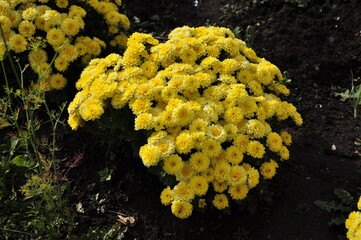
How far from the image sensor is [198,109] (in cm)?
289

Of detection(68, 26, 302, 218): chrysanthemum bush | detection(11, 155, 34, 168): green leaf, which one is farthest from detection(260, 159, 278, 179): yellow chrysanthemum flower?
detection(11, 155, 34, 168): green leaf

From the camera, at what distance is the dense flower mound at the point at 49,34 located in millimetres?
3693

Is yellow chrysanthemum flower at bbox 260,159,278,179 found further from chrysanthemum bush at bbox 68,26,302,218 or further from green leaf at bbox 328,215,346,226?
green leaf at bbox 328,215,346,226

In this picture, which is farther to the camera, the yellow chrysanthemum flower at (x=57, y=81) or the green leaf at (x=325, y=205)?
the yellow chrysanthemum flower at (x=57, y=81)

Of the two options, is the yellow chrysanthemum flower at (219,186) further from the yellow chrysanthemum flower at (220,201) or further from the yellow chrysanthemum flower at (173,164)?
the yellow chrysanthemum flower at (173,164)

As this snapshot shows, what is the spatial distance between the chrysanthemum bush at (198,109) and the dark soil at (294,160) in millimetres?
346

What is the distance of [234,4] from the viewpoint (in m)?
5.88

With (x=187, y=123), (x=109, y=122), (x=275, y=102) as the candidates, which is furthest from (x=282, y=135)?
(x=109, y=122)

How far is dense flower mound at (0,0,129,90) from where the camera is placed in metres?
3.69

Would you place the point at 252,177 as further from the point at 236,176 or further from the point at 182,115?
the point at 182,115

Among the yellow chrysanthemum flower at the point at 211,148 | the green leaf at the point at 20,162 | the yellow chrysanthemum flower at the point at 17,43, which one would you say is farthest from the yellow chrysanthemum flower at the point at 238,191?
the yellow chrysanthemum flower at the point at 17,43

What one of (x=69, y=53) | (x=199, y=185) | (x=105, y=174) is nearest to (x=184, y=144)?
(x=199, y=185)

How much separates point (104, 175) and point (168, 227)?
71 cm

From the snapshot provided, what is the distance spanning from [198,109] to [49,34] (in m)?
1.65
